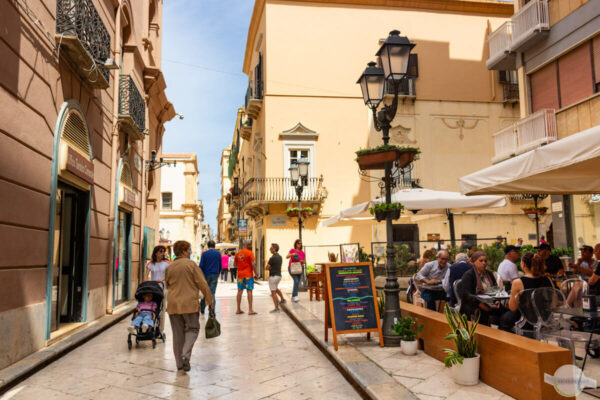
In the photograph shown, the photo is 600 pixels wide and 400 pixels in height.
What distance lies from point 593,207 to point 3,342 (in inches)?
602

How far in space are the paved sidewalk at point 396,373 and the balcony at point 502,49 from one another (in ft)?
44.5

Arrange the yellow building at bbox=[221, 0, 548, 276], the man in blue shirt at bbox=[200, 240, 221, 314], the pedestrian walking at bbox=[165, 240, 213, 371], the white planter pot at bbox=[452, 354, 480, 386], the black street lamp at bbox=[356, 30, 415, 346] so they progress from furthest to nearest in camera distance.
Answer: the yellow building at bbox=[221, 0, 548, 276] → the man in blue shirt at bbox=[200, 240, 221, 314] → the black street lamp at bbox=[356, 30, 415, 346] → the pedestrian walking at bbox=[165, 240, 213, 371] → the white planter pot at bbox=[452, 354, 480, 386]

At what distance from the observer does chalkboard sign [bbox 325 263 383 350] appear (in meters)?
7.39

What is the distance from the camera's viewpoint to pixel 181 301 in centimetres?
665

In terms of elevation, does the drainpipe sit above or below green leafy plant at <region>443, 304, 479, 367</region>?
above

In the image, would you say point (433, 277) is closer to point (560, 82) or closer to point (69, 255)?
point (69, 255)

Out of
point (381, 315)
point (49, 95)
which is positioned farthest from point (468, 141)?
point (49, 95)

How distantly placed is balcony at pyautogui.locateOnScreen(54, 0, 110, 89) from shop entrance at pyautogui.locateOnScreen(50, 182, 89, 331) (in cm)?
221

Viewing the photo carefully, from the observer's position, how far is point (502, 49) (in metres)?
18.3

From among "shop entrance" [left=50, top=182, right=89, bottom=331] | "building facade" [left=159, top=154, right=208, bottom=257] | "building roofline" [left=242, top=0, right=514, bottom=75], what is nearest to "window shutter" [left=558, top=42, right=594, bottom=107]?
"shop entrance" [left=50, top=182, right=89, bottom=331]

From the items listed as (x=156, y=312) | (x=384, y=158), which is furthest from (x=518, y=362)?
(x=156, y=312)

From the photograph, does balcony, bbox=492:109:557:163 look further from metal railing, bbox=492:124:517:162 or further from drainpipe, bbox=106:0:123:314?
drainpipe, bbox=106:0:123:314

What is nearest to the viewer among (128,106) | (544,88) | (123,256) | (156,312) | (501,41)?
(156,312)

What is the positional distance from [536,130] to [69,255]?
1366 cm
